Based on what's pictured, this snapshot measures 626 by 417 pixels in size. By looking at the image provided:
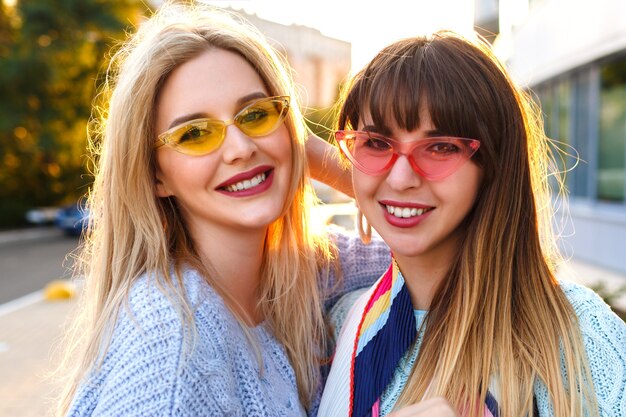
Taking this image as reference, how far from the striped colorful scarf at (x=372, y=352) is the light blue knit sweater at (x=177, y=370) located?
16 cm

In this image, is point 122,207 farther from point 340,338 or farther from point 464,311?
point 464,311

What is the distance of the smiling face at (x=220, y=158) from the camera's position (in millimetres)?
2154

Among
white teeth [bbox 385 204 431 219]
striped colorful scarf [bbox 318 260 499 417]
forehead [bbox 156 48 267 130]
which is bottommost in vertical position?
striped colorful scarf [bbox 318 260 499 417]

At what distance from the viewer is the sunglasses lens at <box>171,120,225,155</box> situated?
6.96ft

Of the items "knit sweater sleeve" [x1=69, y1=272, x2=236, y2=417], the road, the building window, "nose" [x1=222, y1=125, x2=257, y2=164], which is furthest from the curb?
"knit sweater sleeve" [x1=69, y1=272, x2=236, y2=417]

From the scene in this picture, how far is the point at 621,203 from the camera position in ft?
34.7

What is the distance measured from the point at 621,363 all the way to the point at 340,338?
956 millimetres

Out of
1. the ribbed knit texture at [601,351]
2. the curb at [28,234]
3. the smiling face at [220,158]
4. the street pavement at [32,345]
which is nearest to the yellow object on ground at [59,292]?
the street pavement at [32,345]

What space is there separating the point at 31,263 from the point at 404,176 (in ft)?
46.4

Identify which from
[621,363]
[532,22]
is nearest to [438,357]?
[621,363]

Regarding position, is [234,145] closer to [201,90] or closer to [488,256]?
[201,90]

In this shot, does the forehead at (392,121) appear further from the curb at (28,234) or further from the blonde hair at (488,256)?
the curb at (28,234)

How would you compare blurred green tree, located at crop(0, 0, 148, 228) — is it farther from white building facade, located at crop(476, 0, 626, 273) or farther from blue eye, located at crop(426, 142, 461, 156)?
blue eye, located at crop(426, 142, 461, 156)

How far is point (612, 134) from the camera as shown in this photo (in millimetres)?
10719
